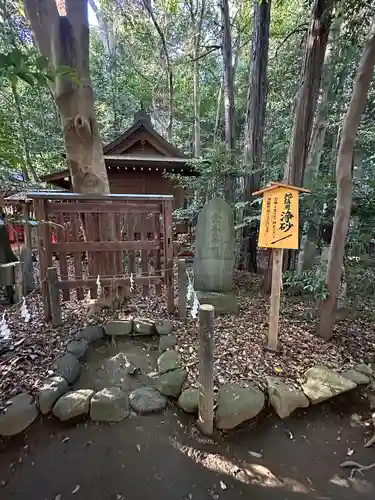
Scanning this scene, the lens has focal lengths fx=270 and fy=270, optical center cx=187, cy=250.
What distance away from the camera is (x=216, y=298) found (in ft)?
14.5

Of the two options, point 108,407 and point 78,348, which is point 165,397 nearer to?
point 108,407

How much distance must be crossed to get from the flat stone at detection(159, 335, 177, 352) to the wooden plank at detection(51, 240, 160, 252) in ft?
4.39

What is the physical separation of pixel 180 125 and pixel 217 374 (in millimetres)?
19393

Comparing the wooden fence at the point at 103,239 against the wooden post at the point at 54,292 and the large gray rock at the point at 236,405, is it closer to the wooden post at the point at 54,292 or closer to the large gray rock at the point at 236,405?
the wooden post at the point at 54,292

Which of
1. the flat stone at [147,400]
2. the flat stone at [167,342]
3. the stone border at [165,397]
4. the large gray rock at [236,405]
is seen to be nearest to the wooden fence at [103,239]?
the flat stone at [167,342]

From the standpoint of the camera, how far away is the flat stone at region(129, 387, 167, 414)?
2691 mm

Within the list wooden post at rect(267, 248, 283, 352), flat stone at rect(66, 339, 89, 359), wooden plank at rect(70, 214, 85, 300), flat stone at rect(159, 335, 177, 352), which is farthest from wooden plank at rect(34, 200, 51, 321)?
wooden post at rect(267, 248, 283, 352)

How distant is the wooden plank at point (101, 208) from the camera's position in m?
3.67

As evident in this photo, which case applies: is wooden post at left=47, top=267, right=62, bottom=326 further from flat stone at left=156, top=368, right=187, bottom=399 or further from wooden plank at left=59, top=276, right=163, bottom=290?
flat stone at left=156, top=368, right=187, bottom=399

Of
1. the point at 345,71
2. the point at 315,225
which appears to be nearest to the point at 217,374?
the point at 315,225

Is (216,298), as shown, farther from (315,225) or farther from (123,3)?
(123,3)

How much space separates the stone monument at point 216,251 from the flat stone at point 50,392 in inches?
91.8

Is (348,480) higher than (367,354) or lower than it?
lower

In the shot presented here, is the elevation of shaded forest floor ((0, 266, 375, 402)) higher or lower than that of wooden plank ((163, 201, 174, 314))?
lower
